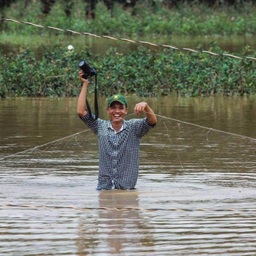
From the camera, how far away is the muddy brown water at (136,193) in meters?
6.77

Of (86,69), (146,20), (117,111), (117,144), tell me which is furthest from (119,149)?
(146,20)

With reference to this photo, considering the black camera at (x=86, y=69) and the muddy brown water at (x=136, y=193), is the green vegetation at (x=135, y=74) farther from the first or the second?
the black camera at (x=86, y=69)

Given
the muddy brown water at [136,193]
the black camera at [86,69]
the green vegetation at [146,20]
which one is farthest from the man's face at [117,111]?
the green vegetation at [146,20]

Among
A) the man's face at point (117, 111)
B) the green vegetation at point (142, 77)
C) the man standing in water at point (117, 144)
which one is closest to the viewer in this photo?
the man's face at point (117, 111)

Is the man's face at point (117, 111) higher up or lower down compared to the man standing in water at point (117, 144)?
higher up

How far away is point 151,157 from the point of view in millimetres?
11578

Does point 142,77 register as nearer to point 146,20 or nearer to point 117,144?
point 117,144

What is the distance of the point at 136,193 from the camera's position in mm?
8891

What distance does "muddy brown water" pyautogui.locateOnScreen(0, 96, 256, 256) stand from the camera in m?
6.77

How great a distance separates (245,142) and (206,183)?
2710 mm

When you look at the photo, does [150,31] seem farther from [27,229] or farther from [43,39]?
[27,229]

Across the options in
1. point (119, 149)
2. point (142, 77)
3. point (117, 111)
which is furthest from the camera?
point (142, 77)

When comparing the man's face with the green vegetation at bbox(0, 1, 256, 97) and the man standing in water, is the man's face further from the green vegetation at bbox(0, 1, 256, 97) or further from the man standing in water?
the green vegetation at bbox(0, 1, 256, 97)

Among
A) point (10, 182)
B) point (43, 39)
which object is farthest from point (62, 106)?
point (43, 39)
